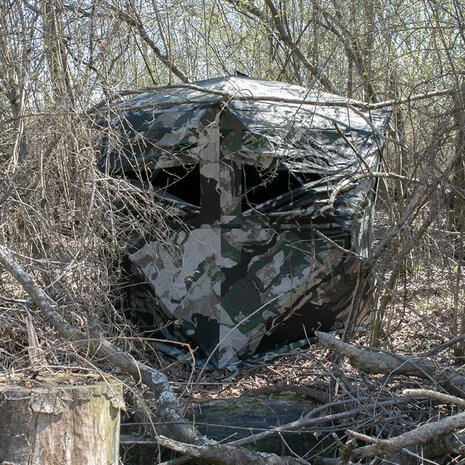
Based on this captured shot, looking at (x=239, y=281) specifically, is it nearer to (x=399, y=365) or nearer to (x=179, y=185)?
(x=179, y=185)

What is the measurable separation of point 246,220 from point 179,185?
144cm

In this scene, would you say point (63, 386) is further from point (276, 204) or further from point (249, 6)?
point (249, 6)

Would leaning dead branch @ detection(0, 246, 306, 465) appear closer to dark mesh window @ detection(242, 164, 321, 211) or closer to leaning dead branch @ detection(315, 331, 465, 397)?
leaning dead branch @ detection(315, 331, 465, 397)

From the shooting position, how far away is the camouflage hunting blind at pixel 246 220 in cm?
529

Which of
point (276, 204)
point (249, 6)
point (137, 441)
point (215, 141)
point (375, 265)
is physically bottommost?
point (137, 441)

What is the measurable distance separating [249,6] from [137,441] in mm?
7214

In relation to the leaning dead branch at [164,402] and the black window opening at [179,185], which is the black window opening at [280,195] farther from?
the leaning dead branch at [164,402]

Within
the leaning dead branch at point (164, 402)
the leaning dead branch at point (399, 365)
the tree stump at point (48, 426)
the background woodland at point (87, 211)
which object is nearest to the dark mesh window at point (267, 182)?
the background woodland at point (87, 211)

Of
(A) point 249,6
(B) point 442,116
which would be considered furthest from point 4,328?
(A) point 249,6

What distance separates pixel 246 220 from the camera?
209 inches

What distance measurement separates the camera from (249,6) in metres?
8.98

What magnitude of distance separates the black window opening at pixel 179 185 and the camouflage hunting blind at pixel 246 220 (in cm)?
2

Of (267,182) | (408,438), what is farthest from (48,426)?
(267,182)

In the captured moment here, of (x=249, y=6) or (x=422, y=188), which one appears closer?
(x=422, y=188)
